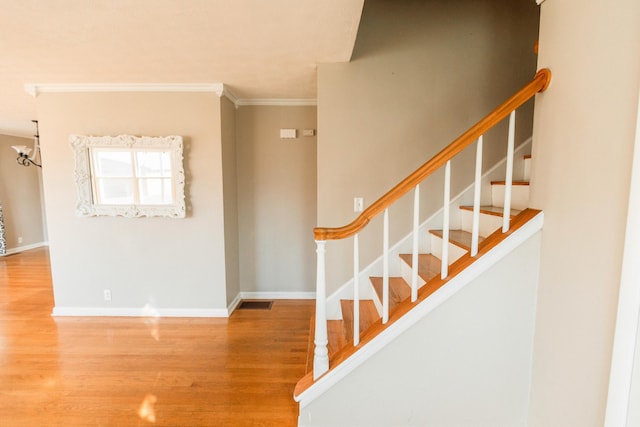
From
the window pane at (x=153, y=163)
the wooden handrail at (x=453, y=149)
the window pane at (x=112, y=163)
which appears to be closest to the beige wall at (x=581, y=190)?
the wooden handrail at (x=453, y=149)

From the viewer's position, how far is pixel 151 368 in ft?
7.23

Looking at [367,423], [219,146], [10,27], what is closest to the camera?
[367,423]

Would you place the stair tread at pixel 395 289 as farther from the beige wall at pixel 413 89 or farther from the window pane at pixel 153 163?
the window pane at pixel 153 163

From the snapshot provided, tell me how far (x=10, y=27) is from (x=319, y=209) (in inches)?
91.2

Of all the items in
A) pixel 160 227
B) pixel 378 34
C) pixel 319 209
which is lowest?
pixel 160 227

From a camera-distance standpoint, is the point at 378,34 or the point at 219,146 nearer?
the point at 378,34

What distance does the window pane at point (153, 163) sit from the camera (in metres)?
2.85

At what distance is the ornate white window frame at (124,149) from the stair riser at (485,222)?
261 centimetres

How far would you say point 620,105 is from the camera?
105 cm

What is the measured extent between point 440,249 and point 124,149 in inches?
121

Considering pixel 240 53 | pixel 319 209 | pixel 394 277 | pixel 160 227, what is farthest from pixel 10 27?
pixel 394 277

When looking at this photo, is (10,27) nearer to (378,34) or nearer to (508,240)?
(378,34)

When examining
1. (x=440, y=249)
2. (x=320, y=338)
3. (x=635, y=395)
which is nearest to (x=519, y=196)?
(x=440, y=249)

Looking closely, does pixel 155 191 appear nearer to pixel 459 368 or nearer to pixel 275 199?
pixel 275 199
